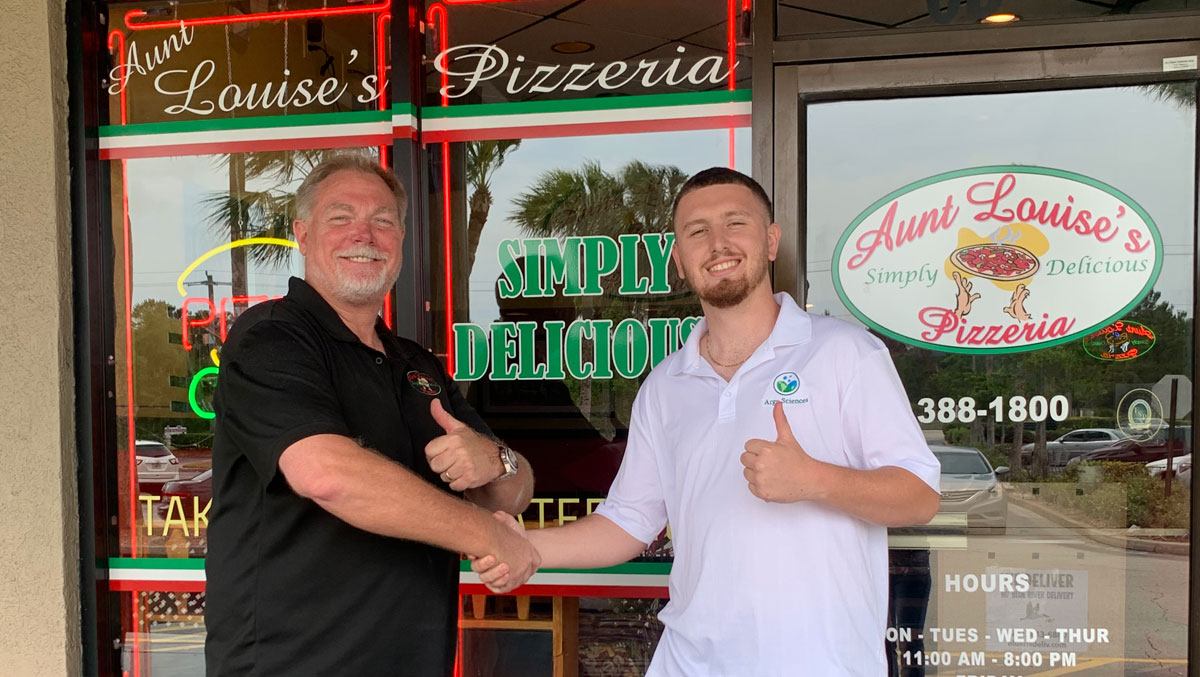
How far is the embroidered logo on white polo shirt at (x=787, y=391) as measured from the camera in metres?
2.13

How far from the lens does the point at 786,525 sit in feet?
6.77

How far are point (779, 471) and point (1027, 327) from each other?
5.28 ft

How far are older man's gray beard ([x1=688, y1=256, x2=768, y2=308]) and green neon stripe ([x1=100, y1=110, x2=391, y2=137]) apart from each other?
5.76ft

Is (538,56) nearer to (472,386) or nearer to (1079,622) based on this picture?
(472,386)

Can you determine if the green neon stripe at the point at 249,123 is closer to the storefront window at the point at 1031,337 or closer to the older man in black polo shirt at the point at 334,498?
the older man in black polo shirt at the point at 334,498

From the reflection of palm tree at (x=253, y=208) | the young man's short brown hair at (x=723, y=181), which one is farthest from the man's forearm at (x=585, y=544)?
the reflection of palm tree at (x=253, y=208)

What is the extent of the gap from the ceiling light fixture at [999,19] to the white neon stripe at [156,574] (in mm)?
3283

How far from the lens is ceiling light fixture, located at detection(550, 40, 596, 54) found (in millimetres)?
3414

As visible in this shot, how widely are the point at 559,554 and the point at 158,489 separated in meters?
2.01

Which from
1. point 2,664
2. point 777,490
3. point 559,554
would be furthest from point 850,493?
point 2,664

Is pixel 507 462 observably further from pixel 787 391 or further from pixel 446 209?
pixel 446 209

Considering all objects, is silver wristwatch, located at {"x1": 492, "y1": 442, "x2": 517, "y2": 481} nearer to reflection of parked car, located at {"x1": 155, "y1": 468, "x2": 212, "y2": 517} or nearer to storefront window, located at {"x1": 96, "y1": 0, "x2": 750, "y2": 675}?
storefront window, located at {"x1": 96, "y1": 0, "x2": 750, "y2": 675}

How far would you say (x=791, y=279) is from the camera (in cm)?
317

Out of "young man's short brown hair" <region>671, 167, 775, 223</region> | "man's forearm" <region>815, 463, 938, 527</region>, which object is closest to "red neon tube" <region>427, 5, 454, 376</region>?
"young man's short brown hair" <region>671, 167, 775, 223</region>
